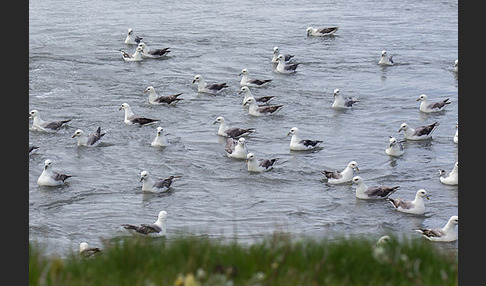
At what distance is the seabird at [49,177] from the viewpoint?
21.8 m

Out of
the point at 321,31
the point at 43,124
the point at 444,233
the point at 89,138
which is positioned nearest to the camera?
the point at 444,233

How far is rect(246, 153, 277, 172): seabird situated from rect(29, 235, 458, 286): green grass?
13651 millimetres

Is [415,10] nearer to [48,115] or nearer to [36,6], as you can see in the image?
[36,6]

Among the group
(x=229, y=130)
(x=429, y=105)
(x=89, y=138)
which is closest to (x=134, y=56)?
(x=229, y=130)

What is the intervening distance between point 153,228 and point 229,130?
756cm

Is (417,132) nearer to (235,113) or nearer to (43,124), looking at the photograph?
(235,113)

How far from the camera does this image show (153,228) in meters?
18.3

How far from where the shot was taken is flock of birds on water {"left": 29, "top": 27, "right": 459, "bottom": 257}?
1891 cm

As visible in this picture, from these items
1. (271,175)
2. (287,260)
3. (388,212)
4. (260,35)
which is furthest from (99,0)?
(287,260)

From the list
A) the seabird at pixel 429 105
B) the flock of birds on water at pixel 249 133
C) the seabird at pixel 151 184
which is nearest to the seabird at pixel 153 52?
the flock of birds on water at pixel 249 133

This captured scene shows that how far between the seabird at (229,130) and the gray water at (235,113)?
0.25 m

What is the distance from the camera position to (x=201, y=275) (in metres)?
6.78

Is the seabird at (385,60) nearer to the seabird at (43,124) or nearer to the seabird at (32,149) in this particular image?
the seabird at (43,124)

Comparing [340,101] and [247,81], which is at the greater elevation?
[247,81]
